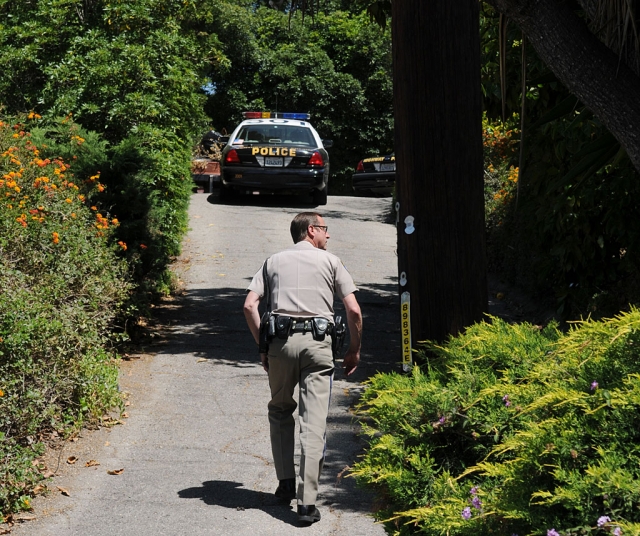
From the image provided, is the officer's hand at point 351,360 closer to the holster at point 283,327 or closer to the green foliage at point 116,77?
the holster at point 283,327

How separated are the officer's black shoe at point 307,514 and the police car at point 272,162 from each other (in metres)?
13.4

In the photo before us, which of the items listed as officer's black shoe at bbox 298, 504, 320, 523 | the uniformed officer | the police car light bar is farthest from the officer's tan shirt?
the police car light bar

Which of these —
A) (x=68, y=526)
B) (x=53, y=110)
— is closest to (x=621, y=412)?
(x=68, y=526)

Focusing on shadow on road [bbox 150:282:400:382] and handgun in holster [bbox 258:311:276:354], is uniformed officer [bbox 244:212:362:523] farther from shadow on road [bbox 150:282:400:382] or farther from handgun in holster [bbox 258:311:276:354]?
shadow on road [bbox 150:282:400:382]

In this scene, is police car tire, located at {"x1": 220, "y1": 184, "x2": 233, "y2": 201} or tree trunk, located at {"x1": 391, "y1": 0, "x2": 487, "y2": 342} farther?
police car tire, located at {"x1": 220, "y1": 184, "x2": 233, "y2": 201}

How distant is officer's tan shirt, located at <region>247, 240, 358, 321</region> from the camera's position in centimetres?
551

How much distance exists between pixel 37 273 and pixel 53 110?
191 inches

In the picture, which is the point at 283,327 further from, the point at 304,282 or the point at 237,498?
the point at 237,498

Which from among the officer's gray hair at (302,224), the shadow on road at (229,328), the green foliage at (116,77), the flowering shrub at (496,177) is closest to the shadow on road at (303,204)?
the flowering shrub at (496,177)

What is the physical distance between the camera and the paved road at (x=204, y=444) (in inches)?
213

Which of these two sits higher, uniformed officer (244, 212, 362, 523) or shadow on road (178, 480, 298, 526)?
uniformed officer (244, 212, 362, 523)

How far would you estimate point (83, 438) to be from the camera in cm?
670

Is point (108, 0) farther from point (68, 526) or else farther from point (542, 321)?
point (68, 526)

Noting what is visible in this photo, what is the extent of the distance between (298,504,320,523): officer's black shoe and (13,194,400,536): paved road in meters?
0.05
